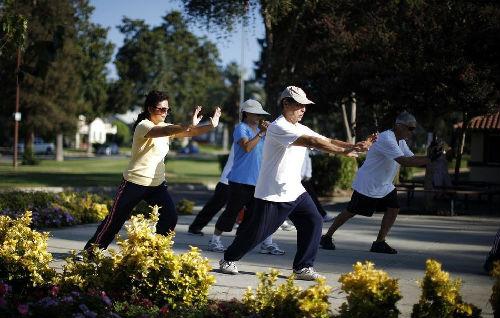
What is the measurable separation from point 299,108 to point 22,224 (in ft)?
9.10

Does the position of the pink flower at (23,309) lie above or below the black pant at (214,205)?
below

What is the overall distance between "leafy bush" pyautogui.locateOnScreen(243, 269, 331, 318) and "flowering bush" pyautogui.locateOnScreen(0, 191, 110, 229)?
675 centimetres

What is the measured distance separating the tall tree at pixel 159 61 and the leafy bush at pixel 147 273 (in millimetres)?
60331

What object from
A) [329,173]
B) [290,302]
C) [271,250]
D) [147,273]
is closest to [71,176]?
Answer: [329,173]

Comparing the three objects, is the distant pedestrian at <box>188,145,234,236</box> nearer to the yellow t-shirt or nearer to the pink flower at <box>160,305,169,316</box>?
the yellow t-shirt

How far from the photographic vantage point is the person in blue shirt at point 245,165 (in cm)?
829

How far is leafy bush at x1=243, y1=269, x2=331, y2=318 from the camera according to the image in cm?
450

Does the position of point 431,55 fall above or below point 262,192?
above

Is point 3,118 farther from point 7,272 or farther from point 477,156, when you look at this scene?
point 7,272

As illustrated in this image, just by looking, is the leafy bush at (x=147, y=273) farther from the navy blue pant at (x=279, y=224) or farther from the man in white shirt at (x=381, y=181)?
the man in white shirt at (x=381, y=181)

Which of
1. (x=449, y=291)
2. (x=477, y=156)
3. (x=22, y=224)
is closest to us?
(x=449, y=291)

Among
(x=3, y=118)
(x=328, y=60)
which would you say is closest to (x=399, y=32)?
(x=328, y=60)

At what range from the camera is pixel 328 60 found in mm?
20875

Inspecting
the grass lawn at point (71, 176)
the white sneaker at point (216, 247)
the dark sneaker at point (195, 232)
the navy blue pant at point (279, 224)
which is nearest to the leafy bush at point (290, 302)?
the navy blue pant at point (279, 224)
